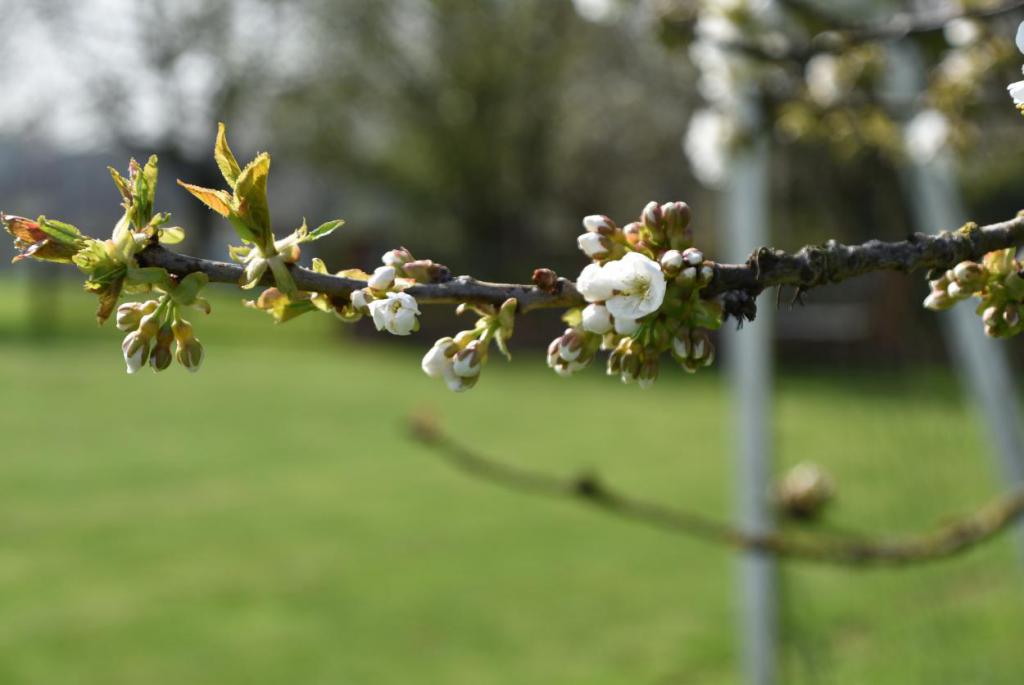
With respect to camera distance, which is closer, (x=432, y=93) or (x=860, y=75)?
(x=860, y=75)

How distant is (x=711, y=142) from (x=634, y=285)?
1869 mm

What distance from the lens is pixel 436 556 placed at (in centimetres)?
655

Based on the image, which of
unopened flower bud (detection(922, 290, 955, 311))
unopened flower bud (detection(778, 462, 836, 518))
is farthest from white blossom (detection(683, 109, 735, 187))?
unopened flower bud (detection(778, 462, 836, 518))

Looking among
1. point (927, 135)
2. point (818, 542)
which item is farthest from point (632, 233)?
point (927, 135)

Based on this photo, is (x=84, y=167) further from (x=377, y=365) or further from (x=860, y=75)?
(x=860, y=75)

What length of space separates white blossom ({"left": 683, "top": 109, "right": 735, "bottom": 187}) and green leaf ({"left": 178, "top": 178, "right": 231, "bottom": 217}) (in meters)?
1.87

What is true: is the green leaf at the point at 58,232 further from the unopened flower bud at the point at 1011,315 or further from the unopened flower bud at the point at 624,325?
the unopened flower bud at the point at 1011,315

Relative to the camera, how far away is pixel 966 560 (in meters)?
5.93

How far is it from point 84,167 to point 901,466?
24002 millimetres

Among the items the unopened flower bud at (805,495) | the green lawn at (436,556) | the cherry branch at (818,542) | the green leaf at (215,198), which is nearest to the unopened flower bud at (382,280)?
the green leaf at (215,198)

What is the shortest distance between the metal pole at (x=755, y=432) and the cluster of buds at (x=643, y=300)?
96.3 inches

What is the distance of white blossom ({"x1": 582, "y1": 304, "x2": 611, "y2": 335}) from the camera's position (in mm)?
677

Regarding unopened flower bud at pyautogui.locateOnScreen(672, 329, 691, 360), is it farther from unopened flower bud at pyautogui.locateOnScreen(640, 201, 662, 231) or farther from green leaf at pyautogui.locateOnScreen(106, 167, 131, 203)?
green leaf at pyautogui.locateOnScreen(106, 167, 131, 203)

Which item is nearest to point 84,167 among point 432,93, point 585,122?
point 432,93
